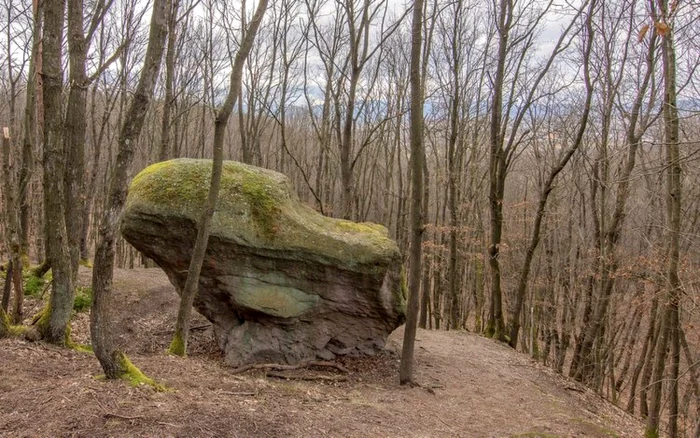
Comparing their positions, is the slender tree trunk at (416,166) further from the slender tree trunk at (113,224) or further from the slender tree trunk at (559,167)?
the slender tree trunk at (559,167)

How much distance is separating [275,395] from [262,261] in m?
2.46

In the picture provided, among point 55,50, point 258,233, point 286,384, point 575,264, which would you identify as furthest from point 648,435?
point 575,264

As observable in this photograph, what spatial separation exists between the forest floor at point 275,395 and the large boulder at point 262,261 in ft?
2.17

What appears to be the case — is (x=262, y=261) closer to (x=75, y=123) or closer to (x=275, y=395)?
(x=275, y=395)

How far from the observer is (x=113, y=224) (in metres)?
3.81

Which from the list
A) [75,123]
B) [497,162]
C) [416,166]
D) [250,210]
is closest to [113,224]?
[250,210]

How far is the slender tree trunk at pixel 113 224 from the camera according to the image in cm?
380

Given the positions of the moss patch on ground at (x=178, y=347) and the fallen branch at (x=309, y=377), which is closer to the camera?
the moss patch on ground at (x=178, y=347)

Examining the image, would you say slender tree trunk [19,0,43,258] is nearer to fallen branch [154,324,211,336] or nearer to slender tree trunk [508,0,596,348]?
fallen branch [154,324,211,336]

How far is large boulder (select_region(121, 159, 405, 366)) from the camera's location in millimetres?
6980

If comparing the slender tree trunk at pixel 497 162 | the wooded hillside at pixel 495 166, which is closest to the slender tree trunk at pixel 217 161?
the wooded hillside at pixel 495 166

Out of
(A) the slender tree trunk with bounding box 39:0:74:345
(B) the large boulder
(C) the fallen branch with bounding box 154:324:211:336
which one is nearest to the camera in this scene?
(A) the slender tree trunk with bounding box 39:0:74:345

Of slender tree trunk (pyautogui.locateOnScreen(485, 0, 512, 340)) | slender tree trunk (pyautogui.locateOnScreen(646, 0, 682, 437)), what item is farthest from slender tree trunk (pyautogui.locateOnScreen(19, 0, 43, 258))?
slender tree trunk (pyautogui.locateOnScreen(646, 0, 682, 437))

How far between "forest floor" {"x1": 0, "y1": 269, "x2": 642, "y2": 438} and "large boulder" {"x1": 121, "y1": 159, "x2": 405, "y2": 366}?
661mm
